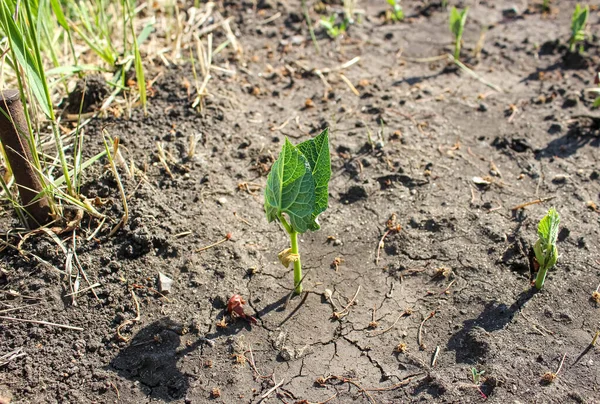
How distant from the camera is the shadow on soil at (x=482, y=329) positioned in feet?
7.42

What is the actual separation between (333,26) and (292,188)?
2416 millimetres

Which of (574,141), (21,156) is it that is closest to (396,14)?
(574,141)

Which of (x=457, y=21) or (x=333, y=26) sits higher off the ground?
(x=457, y=21)

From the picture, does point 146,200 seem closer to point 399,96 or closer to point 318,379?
point 318,379

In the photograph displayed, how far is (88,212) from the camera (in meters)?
2.59

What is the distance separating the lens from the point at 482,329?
2324mm

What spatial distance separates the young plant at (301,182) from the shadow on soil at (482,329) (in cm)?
76

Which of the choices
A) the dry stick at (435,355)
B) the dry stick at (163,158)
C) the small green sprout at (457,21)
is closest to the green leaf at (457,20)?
the small green sprout at (457,21)

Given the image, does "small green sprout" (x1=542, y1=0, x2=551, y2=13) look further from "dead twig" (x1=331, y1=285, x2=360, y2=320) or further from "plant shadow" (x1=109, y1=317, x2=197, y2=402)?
"plant shadow" (x1=109, y1=317, x2=197, y2=402)

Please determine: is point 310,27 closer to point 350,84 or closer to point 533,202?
point 350,84

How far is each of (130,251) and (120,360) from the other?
1.64 feet

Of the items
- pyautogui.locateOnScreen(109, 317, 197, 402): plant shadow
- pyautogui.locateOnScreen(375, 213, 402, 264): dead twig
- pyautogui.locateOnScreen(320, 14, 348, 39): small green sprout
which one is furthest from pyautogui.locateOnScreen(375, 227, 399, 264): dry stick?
pyautogui.locateOnScreen(320, 14, 348, 39): small green sprout

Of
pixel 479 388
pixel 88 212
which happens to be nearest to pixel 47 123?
pixel 88 212

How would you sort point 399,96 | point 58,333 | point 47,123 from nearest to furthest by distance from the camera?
1. point 58,333
2. point 47,123
3. point 399,96
